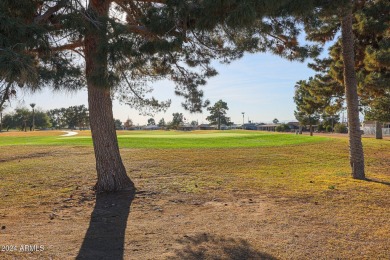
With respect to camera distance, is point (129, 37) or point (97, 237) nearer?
point (97, 237)

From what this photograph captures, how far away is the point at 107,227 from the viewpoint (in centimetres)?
533

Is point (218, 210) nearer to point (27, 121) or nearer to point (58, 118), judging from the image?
point (27, 121)

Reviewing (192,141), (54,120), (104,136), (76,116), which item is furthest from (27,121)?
(104,136)

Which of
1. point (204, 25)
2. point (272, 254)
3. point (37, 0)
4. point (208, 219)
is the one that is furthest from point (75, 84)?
point (272, 254)

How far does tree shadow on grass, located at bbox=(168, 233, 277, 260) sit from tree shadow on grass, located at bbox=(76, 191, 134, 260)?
884mm

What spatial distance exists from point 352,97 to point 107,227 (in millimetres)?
7657

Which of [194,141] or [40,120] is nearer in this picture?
[194,141]

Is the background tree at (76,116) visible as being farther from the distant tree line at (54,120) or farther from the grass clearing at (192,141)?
the grass clearing at (192,141)

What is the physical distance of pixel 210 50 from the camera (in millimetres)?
8977

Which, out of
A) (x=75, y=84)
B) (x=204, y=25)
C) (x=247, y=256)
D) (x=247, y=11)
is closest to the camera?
(x=247, y=256)

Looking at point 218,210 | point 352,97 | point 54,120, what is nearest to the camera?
point 218,210

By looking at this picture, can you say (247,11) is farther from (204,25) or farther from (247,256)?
(247,256)

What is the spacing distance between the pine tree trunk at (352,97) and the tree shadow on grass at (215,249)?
6421 mm

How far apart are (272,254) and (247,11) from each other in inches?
130
